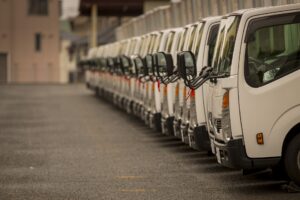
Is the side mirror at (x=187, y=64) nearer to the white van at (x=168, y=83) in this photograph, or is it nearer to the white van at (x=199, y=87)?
the white van at (x=199, y=87)

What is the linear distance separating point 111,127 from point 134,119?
2950 millimetres

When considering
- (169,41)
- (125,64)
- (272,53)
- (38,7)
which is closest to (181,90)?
(169,41)

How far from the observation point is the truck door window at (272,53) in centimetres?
1269

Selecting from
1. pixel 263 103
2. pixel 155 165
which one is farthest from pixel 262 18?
pixel 155 165

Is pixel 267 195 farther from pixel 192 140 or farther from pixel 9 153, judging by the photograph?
pixel 9 153

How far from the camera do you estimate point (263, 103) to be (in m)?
12.6

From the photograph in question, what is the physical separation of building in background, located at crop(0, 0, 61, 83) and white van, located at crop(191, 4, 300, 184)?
72778mm

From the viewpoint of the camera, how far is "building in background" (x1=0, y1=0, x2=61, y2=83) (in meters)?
85.3

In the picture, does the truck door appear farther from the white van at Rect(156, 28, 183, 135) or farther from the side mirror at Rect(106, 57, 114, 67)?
the side mirror at Rect(106, 57, 114, 67)

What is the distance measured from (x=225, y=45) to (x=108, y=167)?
3.57 m

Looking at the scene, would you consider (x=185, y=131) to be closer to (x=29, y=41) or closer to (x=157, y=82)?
(x=157, y=82)

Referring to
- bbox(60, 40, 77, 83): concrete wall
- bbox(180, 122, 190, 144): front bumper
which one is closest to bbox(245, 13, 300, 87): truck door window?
bbox(180, 122, 190, 144): front bumper

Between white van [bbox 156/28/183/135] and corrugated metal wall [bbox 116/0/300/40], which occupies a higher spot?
corrugated metal wall [bbox 116/0/300/40]

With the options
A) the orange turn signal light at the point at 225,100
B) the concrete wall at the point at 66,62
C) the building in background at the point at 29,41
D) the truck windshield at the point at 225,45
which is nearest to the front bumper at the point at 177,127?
the truck windshield at the point at 225,45
